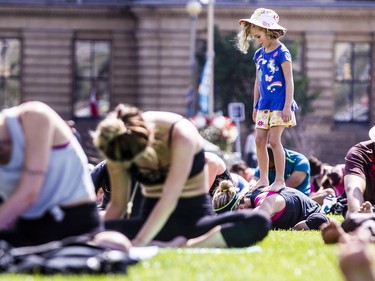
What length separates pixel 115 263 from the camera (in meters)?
7.69

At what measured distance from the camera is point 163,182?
9047 mm

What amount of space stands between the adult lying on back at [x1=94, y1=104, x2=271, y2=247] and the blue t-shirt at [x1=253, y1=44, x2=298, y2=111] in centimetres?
422

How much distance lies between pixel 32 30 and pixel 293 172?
121 feet

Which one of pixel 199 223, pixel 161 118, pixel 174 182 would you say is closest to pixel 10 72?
pixel 199 223

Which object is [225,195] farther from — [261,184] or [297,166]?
[297,166]

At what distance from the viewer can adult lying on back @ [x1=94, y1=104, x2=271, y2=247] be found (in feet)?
27.4

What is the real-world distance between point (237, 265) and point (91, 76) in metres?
43.7

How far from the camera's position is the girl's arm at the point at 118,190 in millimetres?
9039

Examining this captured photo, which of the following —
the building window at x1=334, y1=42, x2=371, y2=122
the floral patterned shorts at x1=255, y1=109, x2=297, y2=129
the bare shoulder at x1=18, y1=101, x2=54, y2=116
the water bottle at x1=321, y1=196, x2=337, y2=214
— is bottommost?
the building window at x1=334, y1=42, x2=371, y2=122

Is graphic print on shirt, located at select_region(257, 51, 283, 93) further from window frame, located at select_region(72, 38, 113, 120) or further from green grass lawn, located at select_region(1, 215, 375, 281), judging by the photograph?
window frame, located at select_region(72, 38, 113, 120)

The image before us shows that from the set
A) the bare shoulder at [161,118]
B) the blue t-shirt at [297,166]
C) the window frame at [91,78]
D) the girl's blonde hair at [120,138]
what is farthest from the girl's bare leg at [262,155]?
the window frame at [91,78]

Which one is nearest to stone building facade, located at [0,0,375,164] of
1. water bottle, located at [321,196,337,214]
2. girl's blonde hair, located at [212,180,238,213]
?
water bottle, located at [321,196,337,214]

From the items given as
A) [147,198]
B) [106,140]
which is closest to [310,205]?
[147,198]

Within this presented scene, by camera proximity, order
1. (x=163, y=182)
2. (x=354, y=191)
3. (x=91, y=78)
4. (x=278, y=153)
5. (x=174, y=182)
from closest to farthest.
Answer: (x=174, y=182), (x=163, y=182), (x=354, y=191), (x=278, y=153), (x=91, y=78)
